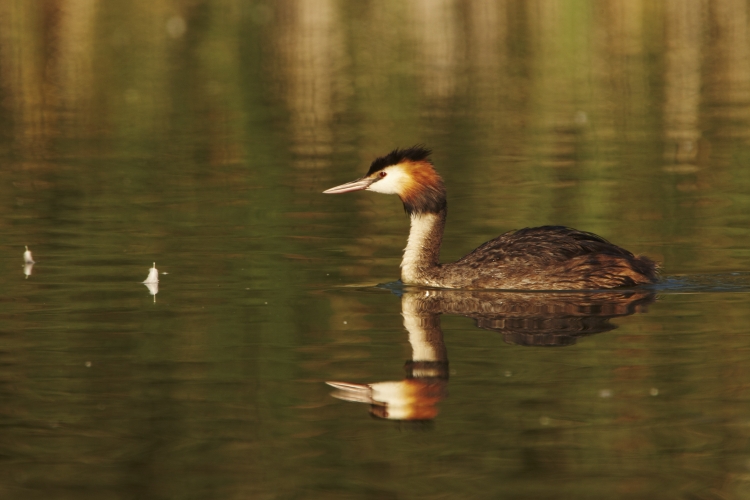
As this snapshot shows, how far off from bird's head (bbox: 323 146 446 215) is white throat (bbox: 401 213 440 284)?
7 cm

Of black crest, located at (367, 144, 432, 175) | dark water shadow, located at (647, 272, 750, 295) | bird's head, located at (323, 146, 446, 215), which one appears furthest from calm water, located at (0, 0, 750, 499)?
black crest, located at (367, 144, 432, 175)

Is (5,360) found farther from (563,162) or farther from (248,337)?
(563,162)

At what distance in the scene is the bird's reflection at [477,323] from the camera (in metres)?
8.07

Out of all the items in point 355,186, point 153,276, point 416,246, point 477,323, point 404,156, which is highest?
point 404,156

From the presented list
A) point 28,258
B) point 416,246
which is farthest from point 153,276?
point 416,246

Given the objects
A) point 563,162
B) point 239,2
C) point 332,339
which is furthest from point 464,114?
point 239,2

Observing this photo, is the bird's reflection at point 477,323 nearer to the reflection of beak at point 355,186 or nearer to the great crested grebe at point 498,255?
the great crested grebe at point 498,255

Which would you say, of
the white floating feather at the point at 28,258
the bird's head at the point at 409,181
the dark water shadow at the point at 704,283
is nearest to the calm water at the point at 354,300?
the dark water shadow at the point at 704,283

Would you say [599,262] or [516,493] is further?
[599,262]

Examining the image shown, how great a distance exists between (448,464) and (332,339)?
9.43 ft

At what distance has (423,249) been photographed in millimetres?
12016

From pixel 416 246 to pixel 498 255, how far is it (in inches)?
33.1

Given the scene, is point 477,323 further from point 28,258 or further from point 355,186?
point 28,258

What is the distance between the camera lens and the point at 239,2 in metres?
49.8
